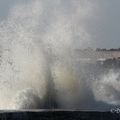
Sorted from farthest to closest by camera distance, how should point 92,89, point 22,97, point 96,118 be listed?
point 92,89 → point 22,97 → point 96,118

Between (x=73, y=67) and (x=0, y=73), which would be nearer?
(x=0, y=73)

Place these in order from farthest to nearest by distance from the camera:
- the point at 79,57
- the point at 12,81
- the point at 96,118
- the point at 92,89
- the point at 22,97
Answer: the point at 79,57 < the point at 92,89 < the point at 12,81 < the point at 22,97 < the point at 96,118

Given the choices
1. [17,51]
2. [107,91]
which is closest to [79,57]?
[107,91]

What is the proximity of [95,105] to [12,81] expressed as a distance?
357cm

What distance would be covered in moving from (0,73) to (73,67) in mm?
3462

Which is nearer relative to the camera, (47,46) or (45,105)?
(45,105)

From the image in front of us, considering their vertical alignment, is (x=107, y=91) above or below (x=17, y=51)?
below

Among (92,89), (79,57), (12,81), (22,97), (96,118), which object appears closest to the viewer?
(96,118)

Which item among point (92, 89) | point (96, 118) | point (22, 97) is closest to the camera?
point (96, 118)

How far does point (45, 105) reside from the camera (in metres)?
19.1

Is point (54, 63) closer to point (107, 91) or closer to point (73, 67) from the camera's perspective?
point (73, 67)

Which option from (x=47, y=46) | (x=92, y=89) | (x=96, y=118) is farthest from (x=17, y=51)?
(x=96, y=118)

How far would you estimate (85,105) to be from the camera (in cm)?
1930

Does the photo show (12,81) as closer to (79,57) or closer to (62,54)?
(62,54)
